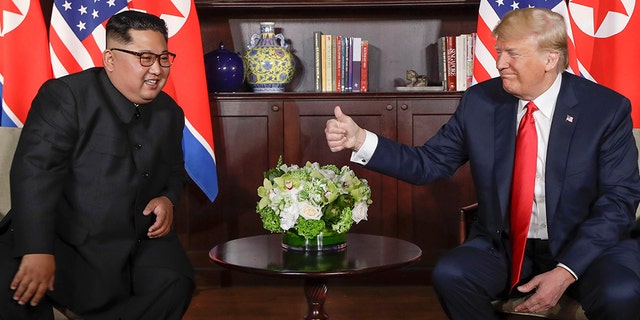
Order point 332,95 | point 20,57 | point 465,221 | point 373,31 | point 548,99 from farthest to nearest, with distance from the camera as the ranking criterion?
1. point 373,31
2. point 332,95
3. point 20,57
4. point 465,221
5. point 548,99

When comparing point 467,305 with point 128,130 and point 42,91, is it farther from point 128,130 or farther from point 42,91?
point 42,91

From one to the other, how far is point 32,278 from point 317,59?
234cm

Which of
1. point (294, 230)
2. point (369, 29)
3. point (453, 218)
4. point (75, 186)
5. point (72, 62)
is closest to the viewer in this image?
point (75, 186)

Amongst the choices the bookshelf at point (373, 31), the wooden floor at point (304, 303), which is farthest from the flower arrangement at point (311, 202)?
the bookshelf at point (373, 31)

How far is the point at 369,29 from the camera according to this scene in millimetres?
4621

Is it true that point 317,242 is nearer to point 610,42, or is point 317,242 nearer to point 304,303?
point 304,303

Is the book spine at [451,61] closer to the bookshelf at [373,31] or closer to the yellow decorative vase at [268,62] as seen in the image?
the bookshelf at [373,31]

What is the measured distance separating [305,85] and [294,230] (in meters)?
1.98

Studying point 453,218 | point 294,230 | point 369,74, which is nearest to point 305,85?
point 369,74

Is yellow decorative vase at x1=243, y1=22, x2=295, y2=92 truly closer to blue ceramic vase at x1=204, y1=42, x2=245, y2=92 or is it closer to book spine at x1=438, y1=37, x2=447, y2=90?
blue ceramic vase at x1=204, y1=42, x2=245, y2=92

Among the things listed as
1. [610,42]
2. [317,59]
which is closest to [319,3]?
[317,59]

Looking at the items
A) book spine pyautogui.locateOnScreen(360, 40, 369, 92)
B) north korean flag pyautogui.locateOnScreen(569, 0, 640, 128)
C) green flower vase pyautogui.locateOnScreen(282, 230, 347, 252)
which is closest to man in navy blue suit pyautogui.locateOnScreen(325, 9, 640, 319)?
green flower vase pyautogui.locateOnScreen(282, 230, 347, 252)

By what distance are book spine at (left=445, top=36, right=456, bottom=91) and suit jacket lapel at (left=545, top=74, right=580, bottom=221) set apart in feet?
5.67

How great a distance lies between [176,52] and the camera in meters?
4.02
